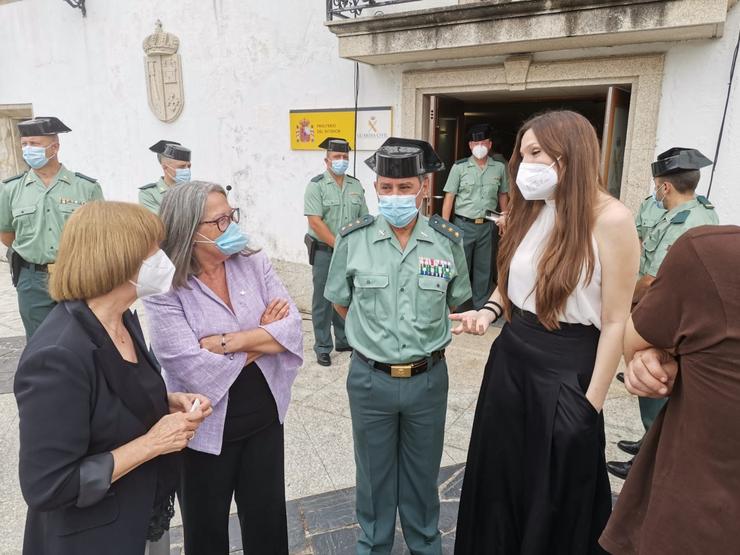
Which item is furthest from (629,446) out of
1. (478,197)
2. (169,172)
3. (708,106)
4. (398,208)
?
(169,172)

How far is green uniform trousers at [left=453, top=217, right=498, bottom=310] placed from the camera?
6137 mm

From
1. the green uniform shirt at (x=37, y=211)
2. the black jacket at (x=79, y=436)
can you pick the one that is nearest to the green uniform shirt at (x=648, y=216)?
the black jacket at (x=79, y=436)

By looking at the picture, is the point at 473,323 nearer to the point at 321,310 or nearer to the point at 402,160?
the point at 402,160

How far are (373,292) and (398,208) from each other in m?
0.38

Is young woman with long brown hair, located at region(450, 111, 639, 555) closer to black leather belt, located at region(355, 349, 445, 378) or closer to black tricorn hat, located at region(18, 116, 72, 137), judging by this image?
black leather belt, located at region(355, 349, 445, 378)

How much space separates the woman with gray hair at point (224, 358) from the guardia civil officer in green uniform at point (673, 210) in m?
2.21

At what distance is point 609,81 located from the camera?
4.66 metres

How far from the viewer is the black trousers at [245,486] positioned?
6.43ft

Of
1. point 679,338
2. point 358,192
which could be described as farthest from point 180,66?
point 679,338

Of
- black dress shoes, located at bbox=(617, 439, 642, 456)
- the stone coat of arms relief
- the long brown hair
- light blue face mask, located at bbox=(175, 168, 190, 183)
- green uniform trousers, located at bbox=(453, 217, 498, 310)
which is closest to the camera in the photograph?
the long brown hair

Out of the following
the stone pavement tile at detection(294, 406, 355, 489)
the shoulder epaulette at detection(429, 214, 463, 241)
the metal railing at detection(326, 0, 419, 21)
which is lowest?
the stone pavement tile at detection(294, 406, 355, 489)

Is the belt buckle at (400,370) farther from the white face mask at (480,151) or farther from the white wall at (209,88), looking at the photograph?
the white face mask at (480,151)

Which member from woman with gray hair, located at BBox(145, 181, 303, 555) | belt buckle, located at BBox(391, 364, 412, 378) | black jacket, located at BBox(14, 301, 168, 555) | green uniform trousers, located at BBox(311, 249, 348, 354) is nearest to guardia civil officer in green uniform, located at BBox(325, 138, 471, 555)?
belt buckle, located at BBox(391, 364, 412, 378)

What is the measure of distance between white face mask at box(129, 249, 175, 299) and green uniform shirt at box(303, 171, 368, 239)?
11.1 feet
